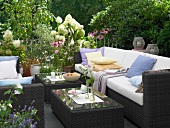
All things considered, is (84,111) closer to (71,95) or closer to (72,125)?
(72,125)

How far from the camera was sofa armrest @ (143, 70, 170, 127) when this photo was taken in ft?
12.0

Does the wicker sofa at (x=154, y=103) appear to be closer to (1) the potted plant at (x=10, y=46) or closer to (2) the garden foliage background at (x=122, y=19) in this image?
(2) the garden foliage background at (x=122, y=19)

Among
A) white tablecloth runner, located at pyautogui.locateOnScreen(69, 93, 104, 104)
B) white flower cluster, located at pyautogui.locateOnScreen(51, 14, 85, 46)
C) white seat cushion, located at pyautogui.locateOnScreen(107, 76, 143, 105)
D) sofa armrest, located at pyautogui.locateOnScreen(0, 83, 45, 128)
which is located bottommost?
white tablecloth runner, located at pyautogui.locateOnScreen(69, 93, 104, 104)

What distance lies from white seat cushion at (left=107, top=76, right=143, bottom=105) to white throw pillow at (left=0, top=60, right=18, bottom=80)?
1482mm

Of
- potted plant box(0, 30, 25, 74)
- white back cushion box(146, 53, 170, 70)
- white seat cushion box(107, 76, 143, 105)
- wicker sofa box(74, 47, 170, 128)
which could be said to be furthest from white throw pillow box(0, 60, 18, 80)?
white back cushion box(146, 53, 170, 70)

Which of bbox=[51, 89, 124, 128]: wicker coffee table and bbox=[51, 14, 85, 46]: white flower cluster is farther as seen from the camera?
bbox=[51, 14, 85, 46]: white flower cluster

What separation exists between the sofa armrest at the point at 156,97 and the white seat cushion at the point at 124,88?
5.1 inches

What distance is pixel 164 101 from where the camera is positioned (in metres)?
3.77

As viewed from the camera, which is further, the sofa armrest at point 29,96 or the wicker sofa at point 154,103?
the wicker sofa at point 154,103

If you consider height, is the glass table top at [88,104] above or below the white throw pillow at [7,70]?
below

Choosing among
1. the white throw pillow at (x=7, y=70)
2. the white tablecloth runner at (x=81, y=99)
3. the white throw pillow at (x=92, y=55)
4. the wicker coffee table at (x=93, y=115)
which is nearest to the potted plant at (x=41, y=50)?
the white throw pillow at (x=92, y=55)

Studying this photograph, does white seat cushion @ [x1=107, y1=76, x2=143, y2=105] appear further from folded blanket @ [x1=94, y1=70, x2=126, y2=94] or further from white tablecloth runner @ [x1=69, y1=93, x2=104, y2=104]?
white tablecloth runner @ [x1=69, y1=93, x2=104, y2=104]

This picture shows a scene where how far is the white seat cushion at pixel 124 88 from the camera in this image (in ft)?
12.6

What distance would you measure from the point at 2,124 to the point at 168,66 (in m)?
2.86
